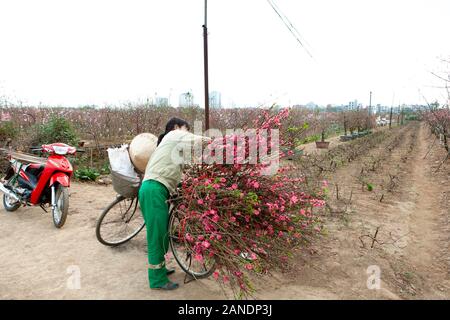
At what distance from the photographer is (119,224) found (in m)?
3.99

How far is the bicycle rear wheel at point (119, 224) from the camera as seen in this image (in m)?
3.73

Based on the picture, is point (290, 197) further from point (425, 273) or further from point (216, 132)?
point (425, 273)

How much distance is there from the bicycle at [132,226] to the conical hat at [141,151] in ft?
0.70

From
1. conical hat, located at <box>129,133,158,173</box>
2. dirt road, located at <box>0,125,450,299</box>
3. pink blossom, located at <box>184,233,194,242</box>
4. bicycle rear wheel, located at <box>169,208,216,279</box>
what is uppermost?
conical hat, located at <box>129,133,158,173</box>

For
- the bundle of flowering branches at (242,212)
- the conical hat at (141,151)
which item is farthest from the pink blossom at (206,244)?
the conical hat at (141,151)

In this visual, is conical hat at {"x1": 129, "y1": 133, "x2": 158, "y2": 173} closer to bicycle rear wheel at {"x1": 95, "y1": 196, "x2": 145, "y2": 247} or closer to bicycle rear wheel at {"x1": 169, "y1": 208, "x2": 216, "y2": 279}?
bicycle rear wheel at {"x1": 95, "y1": 196, "x2": 145, "y2": 247}

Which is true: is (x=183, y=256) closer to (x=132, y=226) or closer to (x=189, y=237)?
(x=189, y=237)

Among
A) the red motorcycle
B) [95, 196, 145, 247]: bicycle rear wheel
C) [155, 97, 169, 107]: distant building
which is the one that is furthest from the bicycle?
[155, 97, 169, 107]: distant building

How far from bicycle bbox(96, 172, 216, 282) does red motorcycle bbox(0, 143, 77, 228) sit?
0.94m

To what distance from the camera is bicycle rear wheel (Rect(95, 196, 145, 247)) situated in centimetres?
373

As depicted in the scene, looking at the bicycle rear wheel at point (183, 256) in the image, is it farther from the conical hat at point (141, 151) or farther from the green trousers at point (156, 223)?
the conical hat at point (141, 151)

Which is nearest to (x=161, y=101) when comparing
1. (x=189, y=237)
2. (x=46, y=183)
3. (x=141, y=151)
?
(x=46, y=183)

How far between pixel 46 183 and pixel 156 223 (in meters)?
2.63
